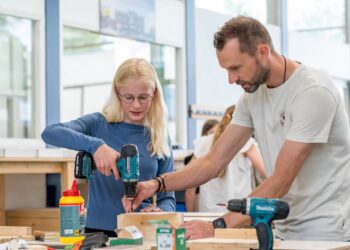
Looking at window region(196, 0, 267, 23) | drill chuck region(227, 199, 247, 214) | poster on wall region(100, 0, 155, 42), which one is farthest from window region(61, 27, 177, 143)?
drill chuck region(227, 199, 247, 214)

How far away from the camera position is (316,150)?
253cm

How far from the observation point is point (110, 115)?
2889 mm

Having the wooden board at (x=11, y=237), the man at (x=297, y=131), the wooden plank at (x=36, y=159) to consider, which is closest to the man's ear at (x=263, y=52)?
the man at (x=297, y=131)

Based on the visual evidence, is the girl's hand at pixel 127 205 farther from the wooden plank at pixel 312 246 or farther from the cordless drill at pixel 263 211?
the cordless drill at pixel 263 211

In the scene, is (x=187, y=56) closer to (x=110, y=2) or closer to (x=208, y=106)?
(x=208, y=106)

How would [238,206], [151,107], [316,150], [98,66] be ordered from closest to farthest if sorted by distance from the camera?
[238,206]
[316,150]
[151,107]
[98,66]

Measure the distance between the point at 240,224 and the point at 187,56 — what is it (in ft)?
18.5

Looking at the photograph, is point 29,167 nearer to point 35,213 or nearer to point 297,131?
point 35,213

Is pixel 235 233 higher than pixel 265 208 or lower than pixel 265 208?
lower

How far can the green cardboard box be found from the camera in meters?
2.04

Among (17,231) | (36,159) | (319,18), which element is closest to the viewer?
(17,231)

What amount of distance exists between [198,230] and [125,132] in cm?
70

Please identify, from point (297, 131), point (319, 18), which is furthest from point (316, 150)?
point (319, 18)

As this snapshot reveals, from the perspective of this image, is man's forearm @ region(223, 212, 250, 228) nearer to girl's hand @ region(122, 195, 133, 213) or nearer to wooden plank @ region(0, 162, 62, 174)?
girl's hand @ region(122, 195, 133, 213)
